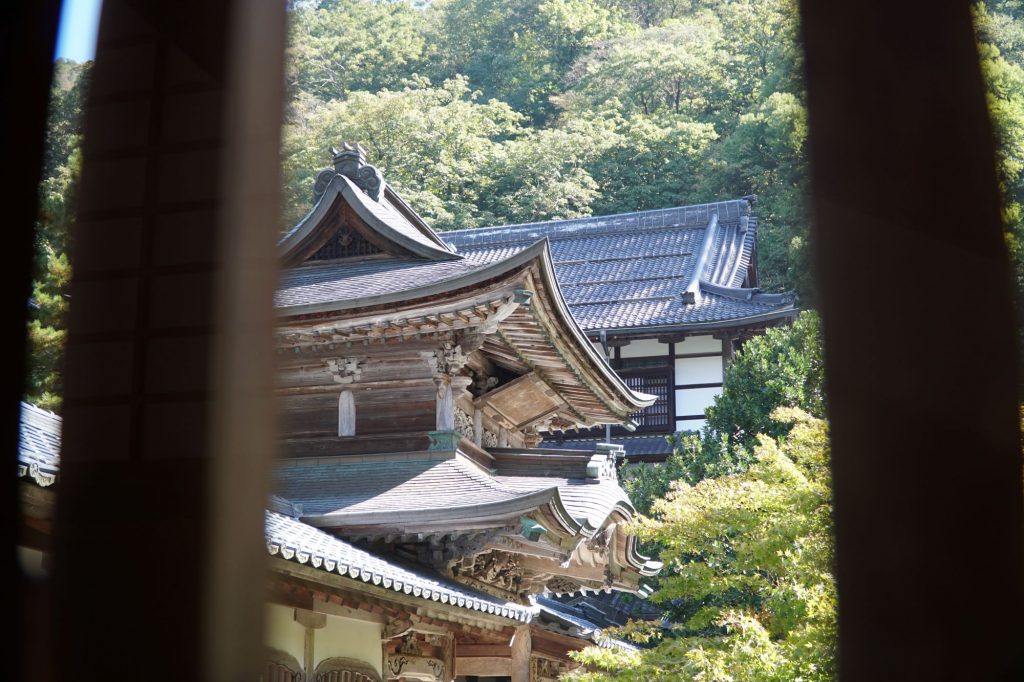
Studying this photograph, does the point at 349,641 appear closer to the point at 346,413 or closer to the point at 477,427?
the point at 346,413

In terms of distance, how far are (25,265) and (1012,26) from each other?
2595mm

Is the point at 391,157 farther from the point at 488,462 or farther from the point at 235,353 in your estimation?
the point at 235,353

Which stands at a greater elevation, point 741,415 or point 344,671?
point 741,415

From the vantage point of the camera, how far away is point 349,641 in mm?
8547

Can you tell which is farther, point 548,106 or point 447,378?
point 548,106

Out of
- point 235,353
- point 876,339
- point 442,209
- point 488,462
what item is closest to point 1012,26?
point 876,339

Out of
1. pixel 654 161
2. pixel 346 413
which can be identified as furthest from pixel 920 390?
pixel 654 161

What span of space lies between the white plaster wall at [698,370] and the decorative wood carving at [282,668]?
15626mm

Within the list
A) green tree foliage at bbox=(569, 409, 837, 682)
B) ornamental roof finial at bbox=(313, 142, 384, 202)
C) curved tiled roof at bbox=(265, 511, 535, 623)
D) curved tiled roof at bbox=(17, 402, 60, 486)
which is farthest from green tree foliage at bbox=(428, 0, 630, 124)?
curved tiled roof at bbox=(17, 402, 60, 486)

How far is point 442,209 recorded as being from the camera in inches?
1281

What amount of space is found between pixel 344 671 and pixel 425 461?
2.69 m

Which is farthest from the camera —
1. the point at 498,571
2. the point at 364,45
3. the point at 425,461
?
the point at 364,45

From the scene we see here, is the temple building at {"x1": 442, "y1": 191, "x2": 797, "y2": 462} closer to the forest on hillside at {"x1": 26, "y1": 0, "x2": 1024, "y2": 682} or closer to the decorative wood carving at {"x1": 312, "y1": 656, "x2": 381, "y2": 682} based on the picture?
the forest on hillside at {"x1": 26, "y1": 0, "x2": 1024, "y2": 682}

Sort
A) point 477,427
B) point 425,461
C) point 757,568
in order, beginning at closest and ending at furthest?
point 757,568 → point 425,461 → point 477,427
